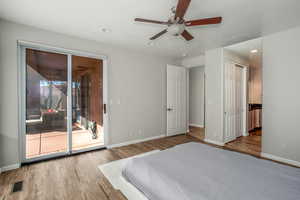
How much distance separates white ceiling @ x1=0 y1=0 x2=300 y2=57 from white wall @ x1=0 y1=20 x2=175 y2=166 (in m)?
0.24

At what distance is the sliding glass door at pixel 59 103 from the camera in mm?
2828

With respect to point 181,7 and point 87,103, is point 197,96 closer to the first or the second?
point 87,103

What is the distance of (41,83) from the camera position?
2.96 meters

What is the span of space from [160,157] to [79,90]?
266 centimetres

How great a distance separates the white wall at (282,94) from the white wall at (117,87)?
106 inches

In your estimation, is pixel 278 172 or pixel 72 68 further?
pixel 72 68

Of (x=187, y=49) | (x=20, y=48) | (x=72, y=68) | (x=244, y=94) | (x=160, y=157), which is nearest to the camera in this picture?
(x=160, y=157)

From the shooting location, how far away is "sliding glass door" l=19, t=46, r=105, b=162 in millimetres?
2828

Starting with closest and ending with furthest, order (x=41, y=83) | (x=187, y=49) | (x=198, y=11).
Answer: (x=198, y=11) → (x=41, y=83) → (x=187, y=49)

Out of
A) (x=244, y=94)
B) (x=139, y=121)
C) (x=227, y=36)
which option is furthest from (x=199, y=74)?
(x=139, y=121)

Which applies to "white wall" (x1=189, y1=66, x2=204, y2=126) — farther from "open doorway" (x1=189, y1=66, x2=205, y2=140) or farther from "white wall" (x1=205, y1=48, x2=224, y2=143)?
"white wall" (x1=205, y1=48, x2=224, y2=143)

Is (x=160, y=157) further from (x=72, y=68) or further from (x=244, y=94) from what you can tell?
(x=244, y=94)

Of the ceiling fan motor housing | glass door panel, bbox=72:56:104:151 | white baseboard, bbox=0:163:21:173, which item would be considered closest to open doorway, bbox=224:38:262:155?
the ceiling fan motor housing

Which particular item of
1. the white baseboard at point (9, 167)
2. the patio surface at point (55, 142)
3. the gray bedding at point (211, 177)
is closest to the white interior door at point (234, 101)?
the gray bedding at point (211, 177)
